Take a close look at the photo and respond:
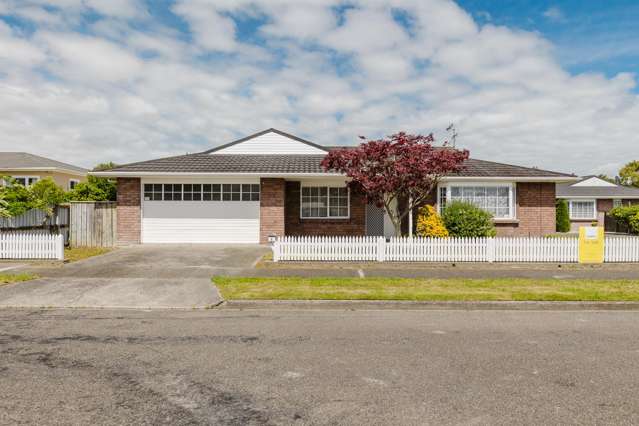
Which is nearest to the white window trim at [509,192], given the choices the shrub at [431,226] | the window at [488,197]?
the window at [488,197]

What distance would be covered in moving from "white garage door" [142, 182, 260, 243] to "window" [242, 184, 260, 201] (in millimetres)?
48

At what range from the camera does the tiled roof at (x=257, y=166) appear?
17.6m

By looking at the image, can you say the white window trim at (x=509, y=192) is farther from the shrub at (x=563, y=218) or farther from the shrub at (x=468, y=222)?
the shrub at (x=563, y=218)

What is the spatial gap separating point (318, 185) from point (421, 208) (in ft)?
15.2

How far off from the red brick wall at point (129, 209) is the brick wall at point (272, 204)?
5.09m

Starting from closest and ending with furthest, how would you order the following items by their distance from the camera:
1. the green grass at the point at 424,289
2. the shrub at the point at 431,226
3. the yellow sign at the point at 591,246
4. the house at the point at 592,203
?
the green grass at the point at 424,289, the yellow sign at the point at 591,246, the shrub at the point at 431,226, the house at the point at 592,203

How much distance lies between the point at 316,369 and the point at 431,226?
11653 millimetres

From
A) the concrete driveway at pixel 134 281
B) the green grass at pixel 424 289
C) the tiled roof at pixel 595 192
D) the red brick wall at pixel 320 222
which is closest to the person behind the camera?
the concrete driveway at pixel 134 281

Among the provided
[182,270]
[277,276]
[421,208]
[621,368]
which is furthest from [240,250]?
[621,368]

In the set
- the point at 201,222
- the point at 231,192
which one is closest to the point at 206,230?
the point at 201,222

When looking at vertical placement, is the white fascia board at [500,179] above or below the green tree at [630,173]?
below

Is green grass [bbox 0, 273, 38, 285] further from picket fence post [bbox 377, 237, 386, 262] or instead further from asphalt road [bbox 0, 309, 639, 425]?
picket fence post [bbox 377, 237, 386, 262]

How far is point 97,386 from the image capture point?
432 centimetres

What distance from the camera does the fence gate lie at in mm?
17250
